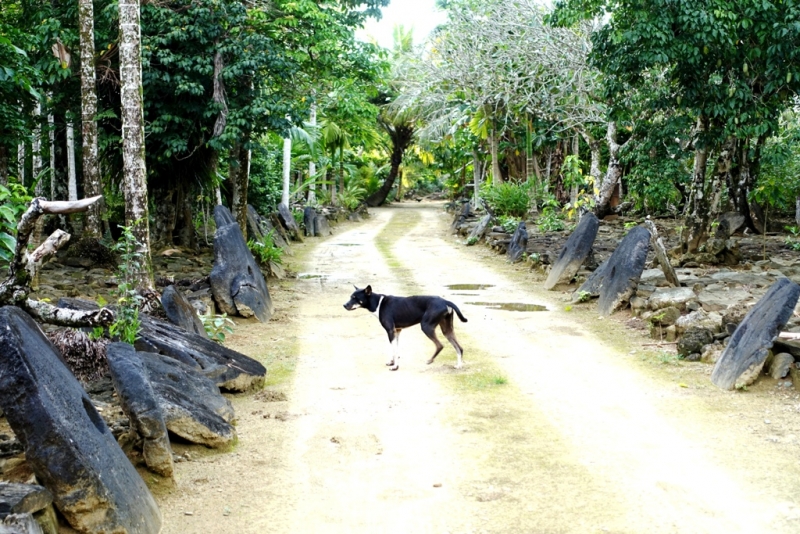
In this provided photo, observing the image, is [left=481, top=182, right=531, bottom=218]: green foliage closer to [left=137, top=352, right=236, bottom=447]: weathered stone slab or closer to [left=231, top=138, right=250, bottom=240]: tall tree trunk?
[left=231, top=138, right=250, bottom=240]: tall tree trunk

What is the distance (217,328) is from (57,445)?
5.83 meters

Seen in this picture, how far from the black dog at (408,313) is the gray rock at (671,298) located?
3.51 metres

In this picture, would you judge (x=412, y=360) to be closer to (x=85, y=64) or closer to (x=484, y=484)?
(x=484, y=484)

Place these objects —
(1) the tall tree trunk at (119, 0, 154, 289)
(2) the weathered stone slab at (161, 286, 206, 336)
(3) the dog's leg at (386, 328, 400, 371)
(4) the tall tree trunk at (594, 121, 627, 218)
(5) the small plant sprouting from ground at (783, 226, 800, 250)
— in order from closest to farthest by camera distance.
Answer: (3) the dog's leg at (386, 328, 400, 371), (2) the weathered stone slab at (161, 286, 206, 336), (1) the tall tree trunk at (119, 0, 154, 289), (5) the small plant sprouting from ground at (783, 226, 800, 250), (4) the tall tree trunk at (594, 121, 627, 218)

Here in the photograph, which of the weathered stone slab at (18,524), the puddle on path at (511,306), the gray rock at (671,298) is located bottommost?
the puddle on path at (511,306)

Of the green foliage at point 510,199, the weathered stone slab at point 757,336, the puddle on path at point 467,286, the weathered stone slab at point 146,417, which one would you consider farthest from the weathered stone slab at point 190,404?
the green foliage at point 510,199

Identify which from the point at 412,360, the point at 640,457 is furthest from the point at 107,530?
the point at 412,360

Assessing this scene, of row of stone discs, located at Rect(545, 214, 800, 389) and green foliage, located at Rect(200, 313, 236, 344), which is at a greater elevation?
row of stone discs, located at Rect(545, 214, 800, 389)

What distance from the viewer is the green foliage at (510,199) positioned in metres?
26.1

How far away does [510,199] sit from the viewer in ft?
85.4

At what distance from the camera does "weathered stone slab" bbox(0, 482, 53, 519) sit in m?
3.73

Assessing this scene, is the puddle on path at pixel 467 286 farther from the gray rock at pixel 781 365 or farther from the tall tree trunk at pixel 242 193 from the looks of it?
the gray rock at pixel 781 365

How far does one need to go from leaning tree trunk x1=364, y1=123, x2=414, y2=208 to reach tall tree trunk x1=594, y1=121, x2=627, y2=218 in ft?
68.9

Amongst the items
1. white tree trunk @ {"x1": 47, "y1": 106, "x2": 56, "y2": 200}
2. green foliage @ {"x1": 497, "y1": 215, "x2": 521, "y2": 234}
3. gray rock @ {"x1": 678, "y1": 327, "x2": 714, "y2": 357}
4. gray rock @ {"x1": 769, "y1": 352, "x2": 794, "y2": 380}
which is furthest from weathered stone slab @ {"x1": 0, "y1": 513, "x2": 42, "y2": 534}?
green foliage @ {"x1": 497, "y1": 215, "x2": 521, "y2": 234}
